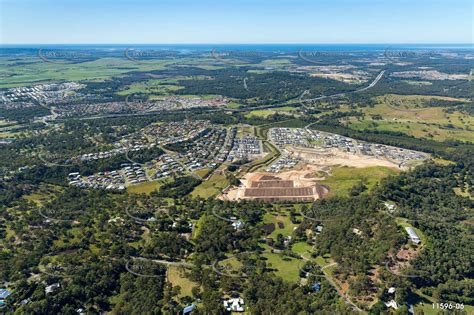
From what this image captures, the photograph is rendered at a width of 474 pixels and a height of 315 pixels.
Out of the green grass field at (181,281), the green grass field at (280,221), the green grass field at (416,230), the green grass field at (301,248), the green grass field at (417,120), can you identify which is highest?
the green grass field at (417,120)

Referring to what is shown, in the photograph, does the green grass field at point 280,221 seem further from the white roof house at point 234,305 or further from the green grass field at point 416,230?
the white roof house at point 234,305

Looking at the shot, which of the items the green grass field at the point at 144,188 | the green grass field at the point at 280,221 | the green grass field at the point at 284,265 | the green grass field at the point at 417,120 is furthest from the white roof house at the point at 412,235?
the green grass field at the point at 417,120

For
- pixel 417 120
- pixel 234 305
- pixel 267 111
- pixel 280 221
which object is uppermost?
pixel 267 111

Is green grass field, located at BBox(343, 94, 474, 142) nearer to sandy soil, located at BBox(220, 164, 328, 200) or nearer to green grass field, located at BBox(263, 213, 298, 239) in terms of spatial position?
sandy soil, located at BBox(220, 164, 328, 200)

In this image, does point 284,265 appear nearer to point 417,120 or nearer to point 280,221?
point 280,221

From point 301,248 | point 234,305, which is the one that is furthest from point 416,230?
point 234,305

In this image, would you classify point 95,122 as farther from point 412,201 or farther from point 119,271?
point 412,201
